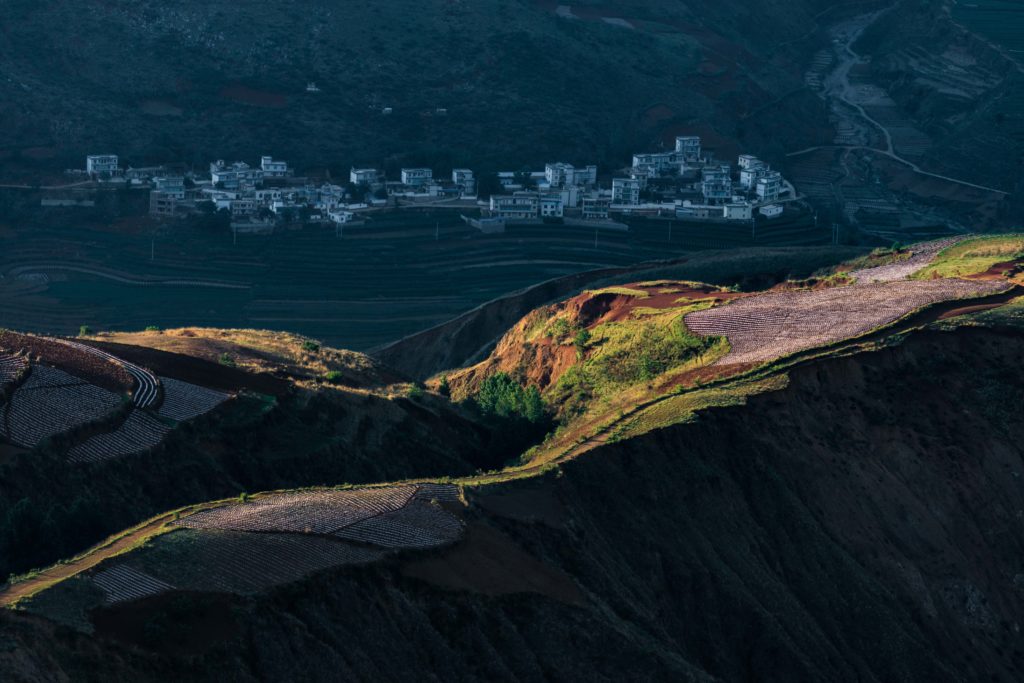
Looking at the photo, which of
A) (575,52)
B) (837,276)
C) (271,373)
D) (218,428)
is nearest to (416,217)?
(575,52)

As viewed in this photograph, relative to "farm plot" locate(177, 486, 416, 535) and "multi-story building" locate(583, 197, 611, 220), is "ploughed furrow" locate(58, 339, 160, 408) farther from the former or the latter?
"multi-story building" locate(583, 197, 611, 220)

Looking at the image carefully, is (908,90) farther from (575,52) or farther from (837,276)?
(837,276)

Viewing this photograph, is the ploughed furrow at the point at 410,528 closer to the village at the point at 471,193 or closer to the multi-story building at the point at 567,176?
the village at the point at 471,193

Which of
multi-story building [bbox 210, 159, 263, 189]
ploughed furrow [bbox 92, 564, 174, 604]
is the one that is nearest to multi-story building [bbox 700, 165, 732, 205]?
multi-story building [bbox 210, 159, 263, 189]

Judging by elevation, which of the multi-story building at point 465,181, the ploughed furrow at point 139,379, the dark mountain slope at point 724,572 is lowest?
the dark mountain slope at point 724,572

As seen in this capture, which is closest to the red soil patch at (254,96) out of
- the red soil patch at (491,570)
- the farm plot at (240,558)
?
the red soil patch at (491,570)

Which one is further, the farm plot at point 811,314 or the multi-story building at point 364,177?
the multi-story building at point 364,177

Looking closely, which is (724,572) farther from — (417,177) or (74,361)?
(417,177)

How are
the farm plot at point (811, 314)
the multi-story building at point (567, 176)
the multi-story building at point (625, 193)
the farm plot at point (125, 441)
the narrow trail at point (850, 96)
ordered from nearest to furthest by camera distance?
the farm plot at point (125, 441) → the farm plot at point (811, 314) → the multi-story building at point (625, 193) → the multi-story building at point (567, 176) → the narrow trail at point (850, 96)
